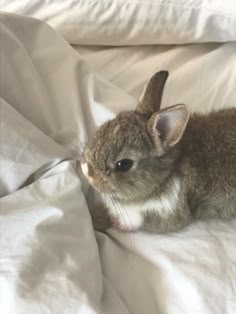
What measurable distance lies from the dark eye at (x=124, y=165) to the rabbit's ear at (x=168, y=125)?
0.06 metres

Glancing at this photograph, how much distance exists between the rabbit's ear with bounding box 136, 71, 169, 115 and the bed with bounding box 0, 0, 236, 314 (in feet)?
0.43

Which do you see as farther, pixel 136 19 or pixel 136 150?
pixel 136 19

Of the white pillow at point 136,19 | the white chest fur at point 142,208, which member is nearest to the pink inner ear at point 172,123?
the white chest fur at point 142,208

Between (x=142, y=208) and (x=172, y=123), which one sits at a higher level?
(x=172, y=123)

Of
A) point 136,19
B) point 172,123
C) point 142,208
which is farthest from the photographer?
point 136,19

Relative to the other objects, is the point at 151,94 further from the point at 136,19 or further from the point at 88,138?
the point at 136,19

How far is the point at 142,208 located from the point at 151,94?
0.23m

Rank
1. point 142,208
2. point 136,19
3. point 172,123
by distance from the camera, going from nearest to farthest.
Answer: point 172,123 < point 142,208 < point 136,19

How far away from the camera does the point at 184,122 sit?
3.36ft

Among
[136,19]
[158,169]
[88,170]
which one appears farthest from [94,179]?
[136,19]

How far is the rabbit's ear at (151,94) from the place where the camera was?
1.11m

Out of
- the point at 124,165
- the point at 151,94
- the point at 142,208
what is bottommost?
the point at 142,208

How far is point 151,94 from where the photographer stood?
1114mm

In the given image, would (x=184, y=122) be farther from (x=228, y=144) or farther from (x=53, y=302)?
(x=53, y=302)
